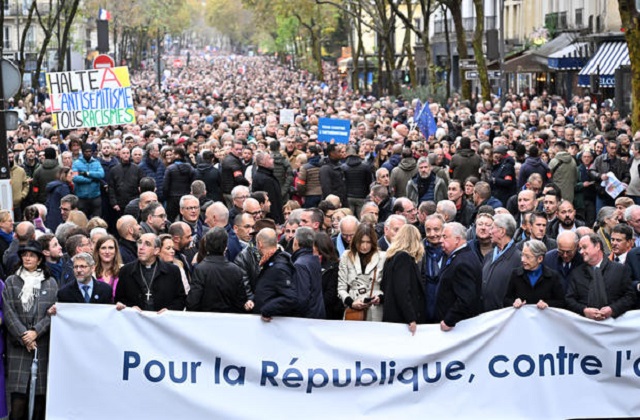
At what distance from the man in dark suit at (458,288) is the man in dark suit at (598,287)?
2.60 feet

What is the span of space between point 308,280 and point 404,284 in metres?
0.71

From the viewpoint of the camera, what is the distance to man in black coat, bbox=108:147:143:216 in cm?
1883

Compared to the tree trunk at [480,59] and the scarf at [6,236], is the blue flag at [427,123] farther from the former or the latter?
→ the scarf at [6,236]

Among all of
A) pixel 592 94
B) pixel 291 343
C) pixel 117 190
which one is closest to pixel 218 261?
pixel 291 343

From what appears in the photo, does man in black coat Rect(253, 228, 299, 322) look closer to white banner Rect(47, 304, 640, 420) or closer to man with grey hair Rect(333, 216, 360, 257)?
white banner Rect(47, 304, 640, 420)

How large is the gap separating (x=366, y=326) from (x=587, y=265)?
72.5 inches

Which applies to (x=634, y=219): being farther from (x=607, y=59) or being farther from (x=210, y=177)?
(x=607, y=59)

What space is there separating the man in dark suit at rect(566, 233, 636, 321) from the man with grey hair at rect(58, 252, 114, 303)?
343cm

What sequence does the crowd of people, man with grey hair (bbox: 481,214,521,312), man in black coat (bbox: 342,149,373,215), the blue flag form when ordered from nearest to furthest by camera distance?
the crowd of people → man with grey hair (bbox: 481,214,521,312) → man in black coat (bbox: 342,149,373,215) → the blue flag

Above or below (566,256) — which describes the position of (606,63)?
above

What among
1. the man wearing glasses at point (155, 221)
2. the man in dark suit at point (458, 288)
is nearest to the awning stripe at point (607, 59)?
the man wearing glasses at point (155, 221)

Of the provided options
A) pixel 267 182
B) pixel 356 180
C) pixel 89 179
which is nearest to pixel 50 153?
pixel 89 179

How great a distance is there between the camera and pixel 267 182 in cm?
1814

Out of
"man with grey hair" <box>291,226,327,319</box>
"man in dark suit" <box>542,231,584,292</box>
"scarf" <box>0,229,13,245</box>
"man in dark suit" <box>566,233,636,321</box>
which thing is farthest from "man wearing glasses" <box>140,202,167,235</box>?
"man in dark suit" <box>566,233,636,321</box>
